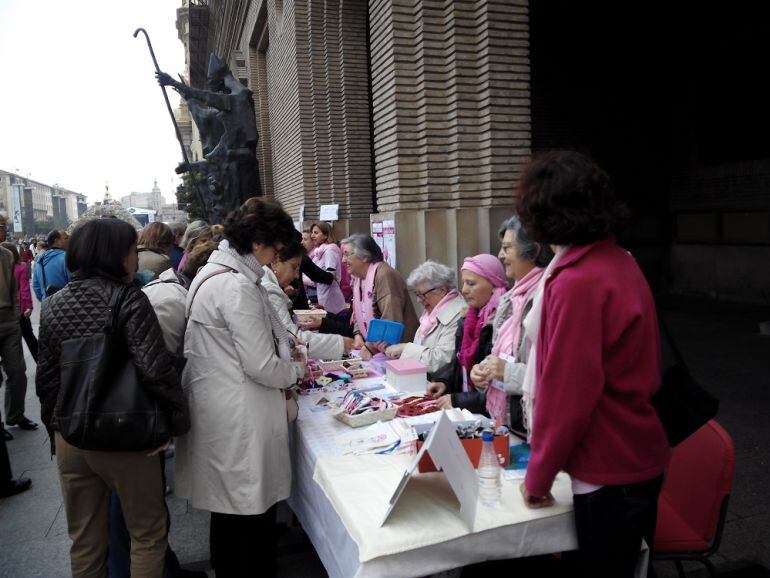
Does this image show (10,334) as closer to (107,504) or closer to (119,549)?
(119,549)

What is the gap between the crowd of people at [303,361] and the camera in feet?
5.31

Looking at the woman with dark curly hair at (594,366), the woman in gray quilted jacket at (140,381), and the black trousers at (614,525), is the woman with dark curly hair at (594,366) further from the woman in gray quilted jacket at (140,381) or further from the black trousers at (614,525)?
the woman in gray quilted jacket at (140,381)

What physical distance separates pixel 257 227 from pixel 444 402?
1.27 m

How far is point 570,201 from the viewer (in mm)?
1625

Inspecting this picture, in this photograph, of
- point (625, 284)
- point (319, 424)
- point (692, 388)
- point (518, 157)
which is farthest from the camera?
point (518, 157)

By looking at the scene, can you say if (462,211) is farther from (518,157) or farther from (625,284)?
(625,284)

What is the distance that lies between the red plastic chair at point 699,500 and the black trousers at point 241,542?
1712 millimetres

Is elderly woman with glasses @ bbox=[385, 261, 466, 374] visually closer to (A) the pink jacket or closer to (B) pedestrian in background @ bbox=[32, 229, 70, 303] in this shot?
(B) pedestrian in background @ bbox=[32, 229, 70, 303]

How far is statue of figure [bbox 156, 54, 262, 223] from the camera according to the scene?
12.0 m

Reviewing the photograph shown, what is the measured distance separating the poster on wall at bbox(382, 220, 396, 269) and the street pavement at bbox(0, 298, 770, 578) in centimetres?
320

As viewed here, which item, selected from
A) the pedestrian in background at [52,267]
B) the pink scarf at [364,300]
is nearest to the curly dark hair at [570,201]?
the pink scarf at [364,300]

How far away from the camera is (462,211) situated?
5828 millimetres

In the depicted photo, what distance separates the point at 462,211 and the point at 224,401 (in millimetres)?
3877

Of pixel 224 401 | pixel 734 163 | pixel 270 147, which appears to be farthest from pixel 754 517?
pixel 270 147
